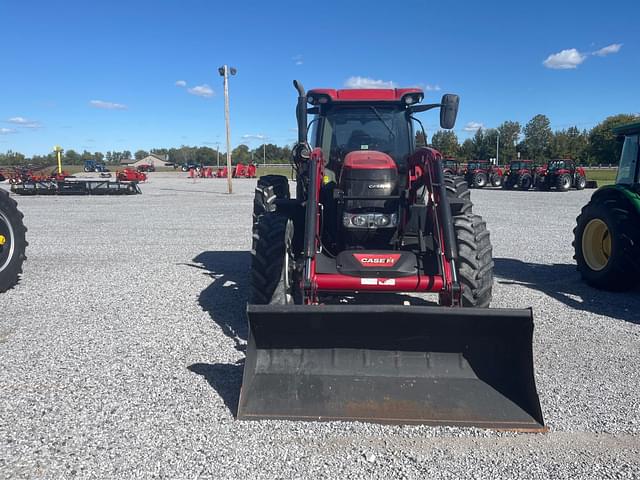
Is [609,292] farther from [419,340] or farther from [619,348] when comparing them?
[419,340]

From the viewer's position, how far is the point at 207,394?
3791 millimetres

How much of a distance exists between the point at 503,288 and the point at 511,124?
87810mm

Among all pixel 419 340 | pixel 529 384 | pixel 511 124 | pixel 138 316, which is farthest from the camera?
pixel 511 124

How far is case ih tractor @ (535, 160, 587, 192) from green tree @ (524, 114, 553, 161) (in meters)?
40.6

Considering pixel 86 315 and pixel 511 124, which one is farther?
pixel 511 124

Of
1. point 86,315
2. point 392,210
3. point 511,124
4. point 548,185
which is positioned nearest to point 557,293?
point 392,210

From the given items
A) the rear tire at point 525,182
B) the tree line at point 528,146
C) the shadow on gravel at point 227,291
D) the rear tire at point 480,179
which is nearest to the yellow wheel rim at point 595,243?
the shadow on gravel at point 227,291

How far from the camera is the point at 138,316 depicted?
565 centimetres

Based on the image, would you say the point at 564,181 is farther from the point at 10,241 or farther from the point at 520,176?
the point at 10,241

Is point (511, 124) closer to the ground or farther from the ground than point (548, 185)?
farther from the ground

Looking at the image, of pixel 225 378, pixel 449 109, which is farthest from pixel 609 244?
pixel 225 378

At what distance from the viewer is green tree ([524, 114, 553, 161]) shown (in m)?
72.1

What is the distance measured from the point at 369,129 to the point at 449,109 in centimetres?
95

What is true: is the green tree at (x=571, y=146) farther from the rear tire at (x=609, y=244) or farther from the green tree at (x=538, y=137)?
the rear tire at (x=609, y=244)
